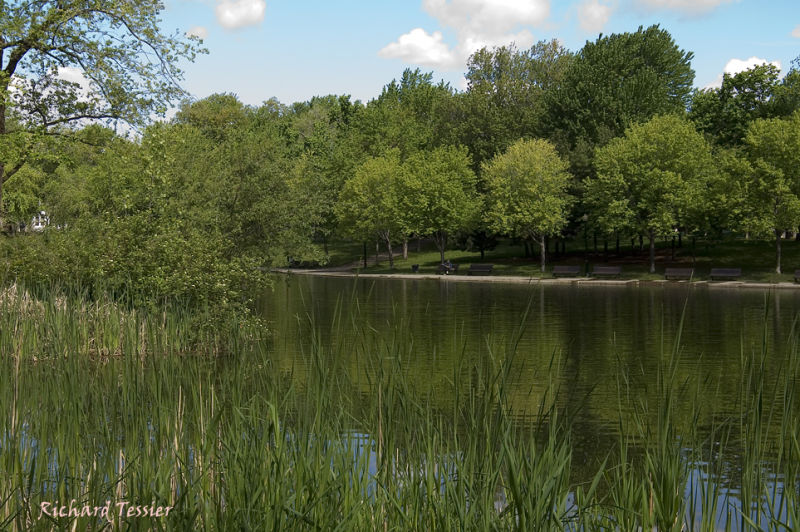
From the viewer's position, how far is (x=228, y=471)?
5875 mm

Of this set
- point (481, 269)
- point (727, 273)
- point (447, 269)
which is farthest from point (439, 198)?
point (727, 273)

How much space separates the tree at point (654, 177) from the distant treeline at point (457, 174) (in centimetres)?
16

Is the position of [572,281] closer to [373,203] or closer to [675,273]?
[675,273]

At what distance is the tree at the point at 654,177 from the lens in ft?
196

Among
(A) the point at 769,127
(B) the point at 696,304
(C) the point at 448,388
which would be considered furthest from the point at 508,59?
(C) the point at 448,388

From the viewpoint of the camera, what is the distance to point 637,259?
67812 millimetres

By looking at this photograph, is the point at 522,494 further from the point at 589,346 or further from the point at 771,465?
the point at 589,346

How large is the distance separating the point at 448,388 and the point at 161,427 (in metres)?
10.9

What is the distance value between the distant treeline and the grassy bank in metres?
2.37

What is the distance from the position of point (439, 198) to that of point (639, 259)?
18.1 metres

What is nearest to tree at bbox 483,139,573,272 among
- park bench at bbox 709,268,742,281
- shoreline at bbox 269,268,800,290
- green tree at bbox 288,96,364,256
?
shoreline at bbox 269,268,800,290

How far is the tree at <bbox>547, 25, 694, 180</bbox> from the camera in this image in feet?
235

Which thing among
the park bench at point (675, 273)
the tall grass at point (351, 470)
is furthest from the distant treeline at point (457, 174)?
the tall grass at point (351, 470)

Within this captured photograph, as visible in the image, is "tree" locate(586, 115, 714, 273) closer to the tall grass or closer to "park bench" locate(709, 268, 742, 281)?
"park bench" locate(709, 268, 742, 281)
